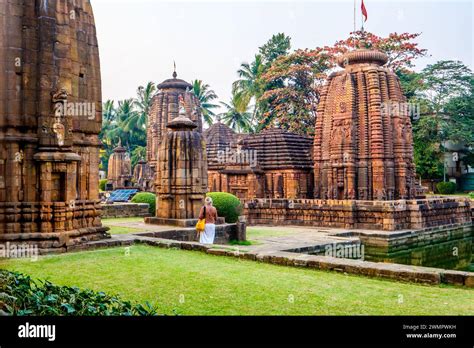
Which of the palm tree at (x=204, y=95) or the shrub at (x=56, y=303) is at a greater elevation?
the palm tree at (x=204, y=95)

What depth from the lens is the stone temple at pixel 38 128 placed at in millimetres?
9875

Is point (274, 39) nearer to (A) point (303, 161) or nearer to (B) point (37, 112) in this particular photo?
(A) point (303, 161)

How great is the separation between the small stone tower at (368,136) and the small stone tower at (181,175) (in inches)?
405

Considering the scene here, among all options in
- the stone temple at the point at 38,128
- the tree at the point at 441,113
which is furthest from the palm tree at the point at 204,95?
the stone temple at the point at 38,128

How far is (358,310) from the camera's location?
532 centimetres

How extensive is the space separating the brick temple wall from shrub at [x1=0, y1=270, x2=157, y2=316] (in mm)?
16938

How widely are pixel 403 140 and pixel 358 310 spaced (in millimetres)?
20353

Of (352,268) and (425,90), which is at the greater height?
(425,90)

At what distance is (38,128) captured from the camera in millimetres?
10055

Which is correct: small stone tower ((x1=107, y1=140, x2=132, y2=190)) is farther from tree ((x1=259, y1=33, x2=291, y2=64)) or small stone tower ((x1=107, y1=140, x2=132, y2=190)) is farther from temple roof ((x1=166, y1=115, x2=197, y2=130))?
temple roof ((x1=166, y1=115, x2=197, y2=130))

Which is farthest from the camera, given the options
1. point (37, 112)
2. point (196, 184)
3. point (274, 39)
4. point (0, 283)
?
point (274, 39)

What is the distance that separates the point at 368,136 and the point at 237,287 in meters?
18.9

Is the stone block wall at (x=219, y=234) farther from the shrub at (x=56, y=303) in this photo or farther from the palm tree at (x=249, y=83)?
the palm tree at (x=249, y=83)
